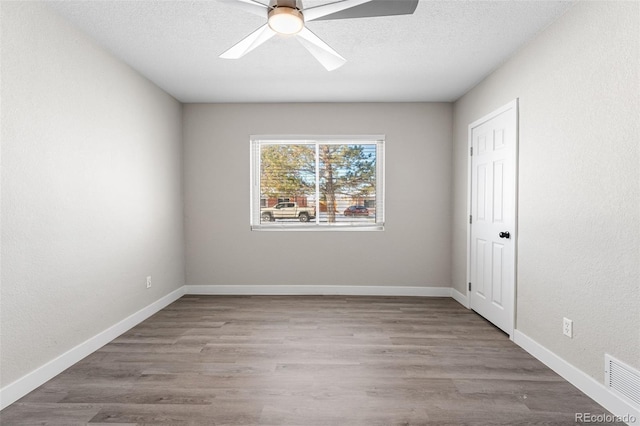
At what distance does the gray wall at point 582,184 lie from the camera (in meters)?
1.90

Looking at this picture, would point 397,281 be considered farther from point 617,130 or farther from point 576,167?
point 617,130

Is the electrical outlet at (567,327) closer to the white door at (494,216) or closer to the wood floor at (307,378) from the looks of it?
the wood floor at (307,378)

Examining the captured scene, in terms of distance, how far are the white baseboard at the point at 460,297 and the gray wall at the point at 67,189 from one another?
354 centimetres

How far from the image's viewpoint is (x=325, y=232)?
4574 millimetres

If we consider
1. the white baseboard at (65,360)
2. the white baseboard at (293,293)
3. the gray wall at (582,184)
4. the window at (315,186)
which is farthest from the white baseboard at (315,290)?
the gray wall at (582,184)

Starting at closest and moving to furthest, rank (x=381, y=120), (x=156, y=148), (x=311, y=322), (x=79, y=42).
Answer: (x=79, y=42)
(x=311, y=322)
(x=156, y=148)
(x=381, y=120)

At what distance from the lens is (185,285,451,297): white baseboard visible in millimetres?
4523

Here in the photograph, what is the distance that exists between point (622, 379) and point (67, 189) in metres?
3.72

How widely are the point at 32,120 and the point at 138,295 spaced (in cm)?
192

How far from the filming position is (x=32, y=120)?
2.21m

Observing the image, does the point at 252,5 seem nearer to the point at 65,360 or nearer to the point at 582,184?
the point at 582,184

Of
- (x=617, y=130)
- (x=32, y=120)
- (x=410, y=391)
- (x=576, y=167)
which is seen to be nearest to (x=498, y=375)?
(x=410, y=391)

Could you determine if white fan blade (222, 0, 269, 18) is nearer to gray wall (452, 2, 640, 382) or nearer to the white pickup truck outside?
gray wall (452, 2, 640, 382)

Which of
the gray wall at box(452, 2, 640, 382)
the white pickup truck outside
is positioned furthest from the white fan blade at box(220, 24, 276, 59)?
the white pickup truck outside
